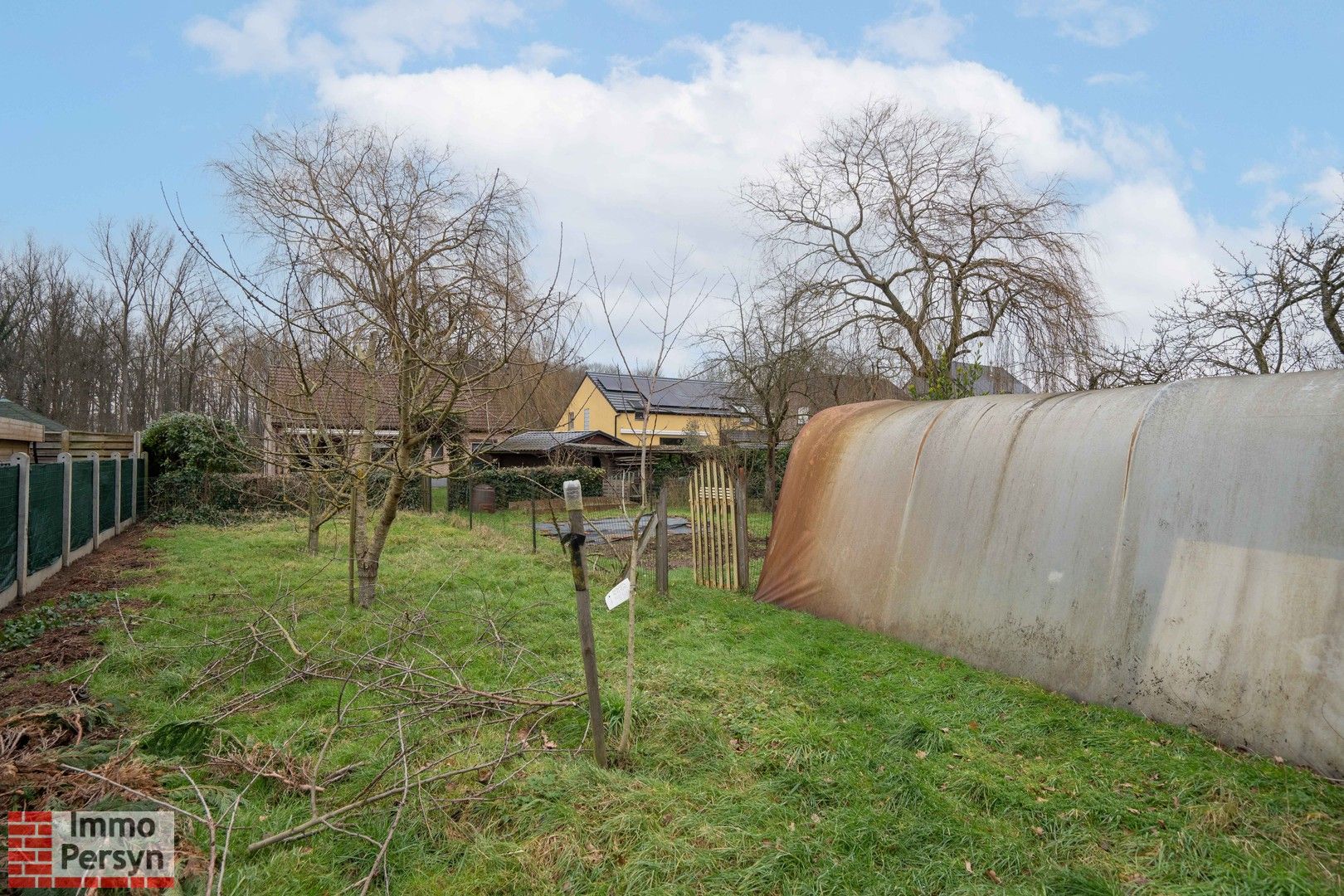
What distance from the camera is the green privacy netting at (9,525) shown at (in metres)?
6.58

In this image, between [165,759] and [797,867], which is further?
[165,759]

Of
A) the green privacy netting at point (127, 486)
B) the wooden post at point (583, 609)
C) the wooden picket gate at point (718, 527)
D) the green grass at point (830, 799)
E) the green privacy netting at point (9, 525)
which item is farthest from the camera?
the green privacy netting at point (127, 486)

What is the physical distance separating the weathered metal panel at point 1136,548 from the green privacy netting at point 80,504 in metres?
9.52

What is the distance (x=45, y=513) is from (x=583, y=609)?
316 inches

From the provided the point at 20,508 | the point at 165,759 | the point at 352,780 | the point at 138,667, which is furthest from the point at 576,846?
the point at 20,508

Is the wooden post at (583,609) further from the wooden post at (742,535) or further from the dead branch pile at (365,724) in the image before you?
the wooden post at (742,535)

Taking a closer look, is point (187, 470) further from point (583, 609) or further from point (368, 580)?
point (583, 609)

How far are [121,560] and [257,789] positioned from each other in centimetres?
827

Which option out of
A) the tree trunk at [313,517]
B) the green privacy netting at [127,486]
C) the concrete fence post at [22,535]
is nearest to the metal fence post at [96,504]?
the green privacy netting at [127,486]

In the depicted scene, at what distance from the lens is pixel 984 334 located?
11.4 m

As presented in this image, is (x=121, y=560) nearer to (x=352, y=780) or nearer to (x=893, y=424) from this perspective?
(x=352, y=780)

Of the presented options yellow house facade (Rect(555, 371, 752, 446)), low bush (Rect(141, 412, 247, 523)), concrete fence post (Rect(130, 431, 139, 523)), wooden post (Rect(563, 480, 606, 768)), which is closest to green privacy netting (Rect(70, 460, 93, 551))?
concrete fence post (Rect(130, 431, 139, 523))

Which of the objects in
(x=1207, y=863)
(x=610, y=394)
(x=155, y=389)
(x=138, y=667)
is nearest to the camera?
(x=1207, y=863)

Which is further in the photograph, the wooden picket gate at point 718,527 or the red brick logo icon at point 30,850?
the wooden picket gate at point 718,527
